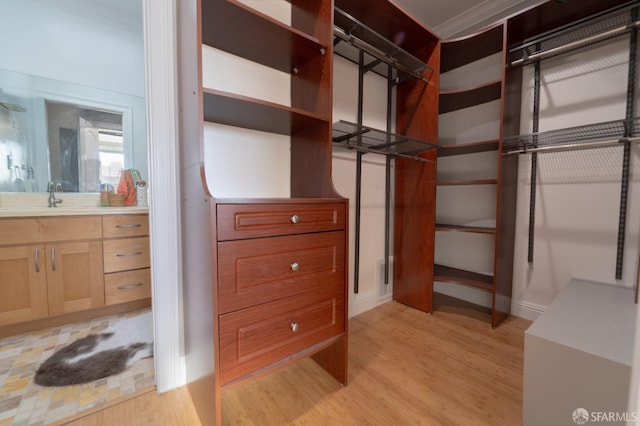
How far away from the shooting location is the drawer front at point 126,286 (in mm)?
1900

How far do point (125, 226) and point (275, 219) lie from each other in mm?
1781

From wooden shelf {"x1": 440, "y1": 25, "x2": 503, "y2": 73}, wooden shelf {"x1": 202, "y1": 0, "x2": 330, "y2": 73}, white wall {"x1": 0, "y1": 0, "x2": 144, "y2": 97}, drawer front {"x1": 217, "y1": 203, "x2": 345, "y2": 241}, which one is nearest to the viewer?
drawer front {"x1": 217, "y1": 203, "x2": 345, "y2": 241}

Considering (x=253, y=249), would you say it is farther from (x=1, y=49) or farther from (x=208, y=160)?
(x=1, y=49)

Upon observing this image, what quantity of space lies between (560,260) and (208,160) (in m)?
2.44

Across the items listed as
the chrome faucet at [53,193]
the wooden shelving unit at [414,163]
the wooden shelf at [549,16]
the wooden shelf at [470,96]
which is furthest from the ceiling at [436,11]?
the chrome faucet at [53,193]

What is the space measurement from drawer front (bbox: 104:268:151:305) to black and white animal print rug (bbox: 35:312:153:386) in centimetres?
23

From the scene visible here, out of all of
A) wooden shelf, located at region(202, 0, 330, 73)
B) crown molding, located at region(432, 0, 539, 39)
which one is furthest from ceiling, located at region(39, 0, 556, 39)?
wooden shelf, located at region(202, 0, 330, 73)

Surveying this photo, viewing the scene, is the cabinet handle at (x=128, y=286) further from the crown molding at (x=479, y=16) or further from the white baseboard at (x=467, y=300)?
the crown molding at (x=479, y=16)

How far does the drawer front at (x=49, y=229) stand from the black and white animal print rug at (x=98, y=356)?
74 centimetres

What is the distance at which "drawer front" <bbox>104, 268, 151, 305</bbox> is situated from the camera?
1.90 m

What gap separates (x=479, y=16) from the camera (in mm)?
1963

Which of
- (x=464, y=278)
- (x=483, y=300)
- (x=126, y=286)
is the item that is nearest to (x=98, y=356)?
(x=126, y=286)

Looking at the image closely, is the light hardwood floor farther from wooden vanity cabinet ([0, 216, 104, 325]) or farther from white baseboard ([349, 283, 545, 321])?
wooden vanity cabinet ([0, 216, 104, 325])

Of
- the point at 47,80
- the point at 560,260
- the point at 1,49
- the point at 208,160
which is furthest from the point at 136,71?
the point at 560,260
